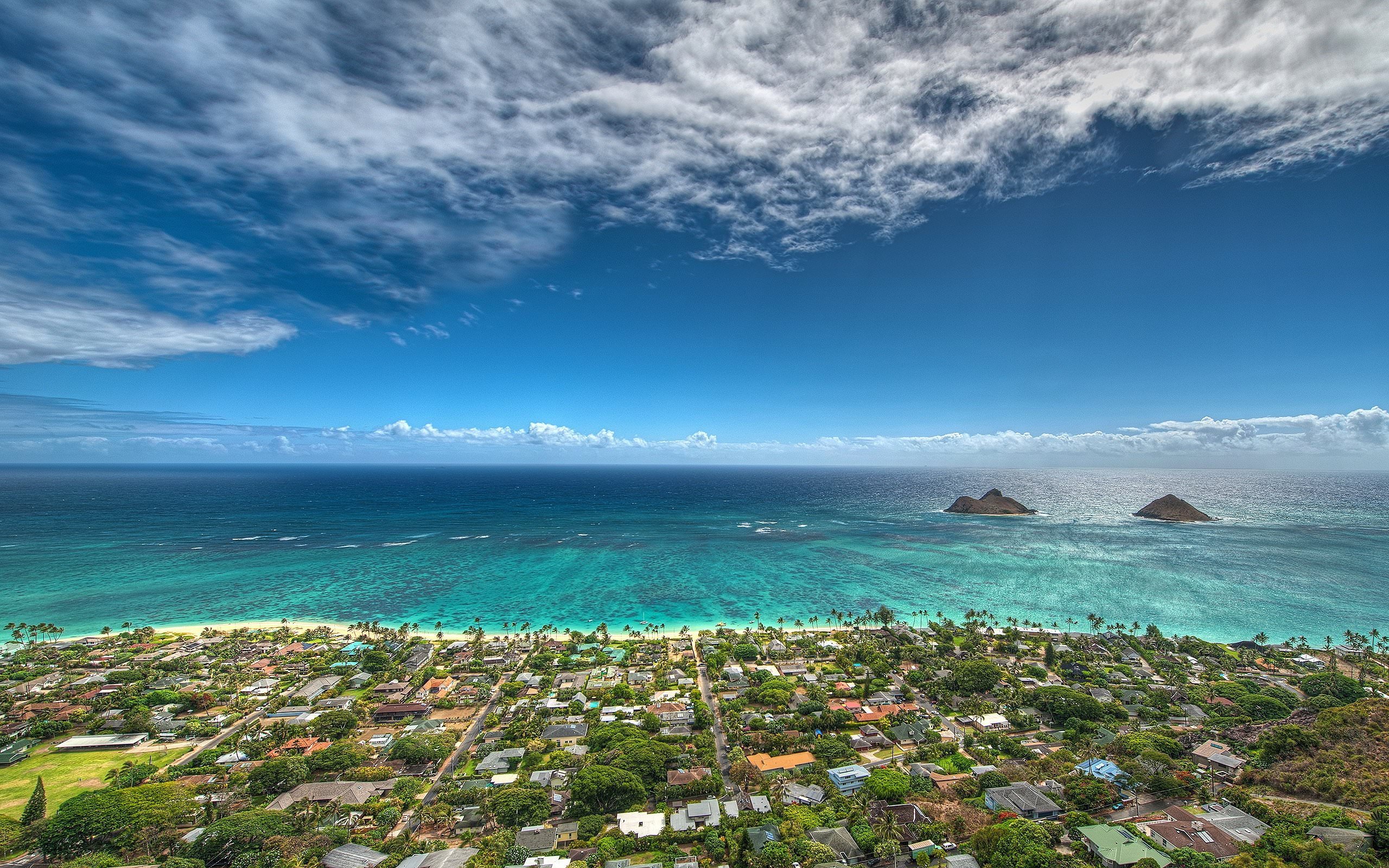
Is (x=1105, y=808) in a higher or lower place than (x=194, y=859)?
lower

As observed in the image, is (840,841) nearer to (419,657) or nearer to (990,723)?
(990,723)

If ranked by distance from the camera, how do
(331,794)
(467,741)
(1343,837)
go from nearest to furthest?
(1343,837)
(331,794)
(467,741)

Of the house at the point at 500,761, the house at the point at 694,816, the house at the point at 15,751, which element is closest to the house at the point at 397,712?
the house at the point at 500,761

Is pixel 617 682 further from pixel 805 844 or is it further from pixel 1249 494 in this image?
pixel 1249 494

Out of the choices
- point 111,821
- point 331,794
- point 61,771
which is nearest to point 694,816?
point 331,794

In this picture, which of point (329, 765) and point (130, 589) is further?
point (130, 589)

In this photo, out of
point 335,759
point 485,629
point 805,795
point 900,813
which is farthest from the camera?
point 485,629

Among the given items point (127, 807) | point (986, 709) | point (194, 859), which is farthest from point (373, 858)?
point (986, 709)
